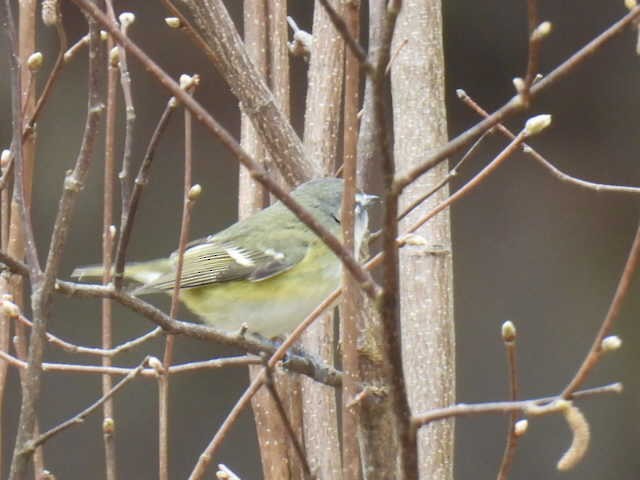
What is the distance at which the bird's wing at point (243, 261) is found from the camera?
3.13 metres

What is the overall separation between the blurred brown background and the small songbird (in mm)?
1389

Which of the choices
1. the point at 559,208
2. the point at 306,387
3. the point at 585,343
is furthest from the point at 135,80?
the point at 306,387

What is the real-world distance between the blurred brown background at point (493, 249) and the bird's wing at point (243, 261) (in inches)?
54.4

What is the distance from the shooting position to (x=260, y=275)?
10.3 ft

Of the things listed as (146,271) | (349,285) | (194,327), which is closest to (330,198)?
(146,271)

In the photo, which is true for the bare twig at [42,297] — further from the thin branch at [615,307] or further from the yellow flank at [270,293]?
the yellow flank at [270,293]

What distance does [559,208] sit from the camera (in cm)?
491

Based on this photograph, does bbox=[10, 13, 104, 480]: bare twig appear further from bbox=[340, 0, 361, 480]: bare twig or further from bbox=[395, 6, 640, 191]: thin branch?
bbox=[395, 6, 640, 191]: thin branch

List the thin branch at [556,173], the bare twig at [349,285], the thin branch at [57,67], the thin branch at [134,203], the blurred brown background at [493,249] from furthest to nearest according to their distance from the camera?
the blurred brown background at [493,249] < the thin branch at [556,173] < the thin branch at [57,67] < the thin branch at [134,203] < the bare twig at [349,285]

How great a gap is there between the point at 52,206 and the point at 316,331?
2441mm

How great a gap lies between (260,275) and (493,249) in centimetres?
198

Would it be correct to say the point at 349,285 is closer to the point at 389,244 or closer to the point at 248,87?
the point at 389,244

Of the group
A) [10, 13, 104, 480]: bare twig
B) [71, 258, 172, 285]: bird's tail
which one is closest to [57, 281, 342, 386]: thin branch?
[10, 13, 104, 480]: bare twig

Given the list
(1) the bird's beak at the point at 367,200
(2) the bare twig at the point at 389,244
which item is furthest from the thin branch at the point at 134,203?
(1) the bird's beak at the point at 367,200
